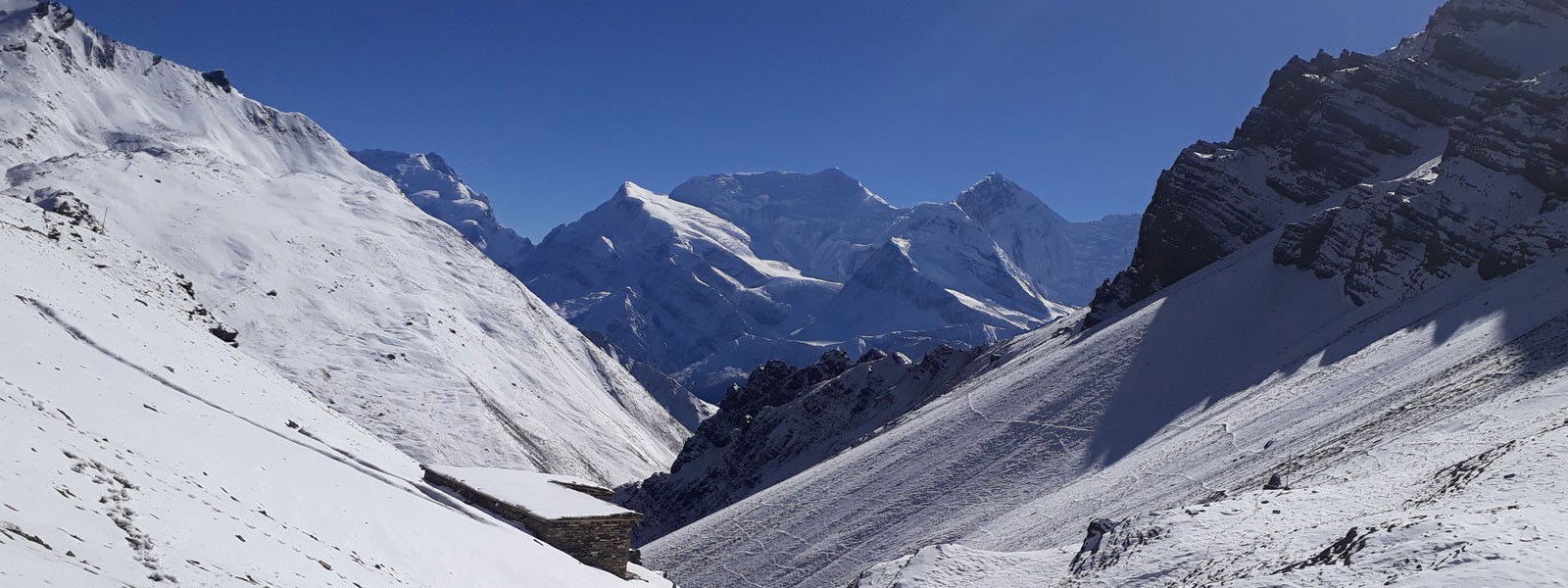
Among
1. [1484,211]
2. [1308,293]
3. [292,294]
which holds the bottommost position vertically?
[1308,293]

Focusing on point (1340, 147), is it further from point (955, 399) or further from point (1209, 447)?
point (1209, 447)

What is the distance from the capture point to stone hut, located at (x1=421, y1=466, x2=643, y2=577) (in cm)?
2464

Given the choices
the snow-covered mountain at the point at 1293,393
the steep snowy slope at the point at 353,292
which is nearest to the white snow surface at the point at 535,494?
the snow-covered mountain at the point at 1293,393

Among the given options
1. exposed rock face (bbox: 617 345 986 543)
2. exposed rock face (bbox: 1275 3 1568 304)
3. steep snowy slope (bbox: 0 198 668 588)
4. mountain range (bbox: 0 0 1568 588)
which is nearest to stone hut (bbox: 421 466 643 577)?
mountain range (bbox: 0 0 1568 588)

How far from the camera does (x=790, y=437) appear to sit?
9781 centimetres

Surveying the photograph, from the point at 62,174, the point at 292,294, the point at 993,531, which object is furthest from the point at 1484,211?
the point at 62,174

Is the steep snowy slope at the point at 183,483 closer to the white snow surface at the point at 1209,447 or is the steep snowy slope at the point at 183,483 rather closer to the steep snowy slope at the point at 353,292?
the white snow surface at the point at 1209,447

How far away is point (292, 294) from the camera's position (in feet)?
328

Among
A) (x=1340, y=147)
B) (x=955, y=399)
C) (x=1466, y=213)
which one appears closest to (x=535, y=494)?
(x=955, y=399)

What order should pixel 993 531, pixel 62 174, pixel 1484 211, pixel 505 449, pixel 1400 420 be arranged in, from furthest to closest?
pixel 62 174
pixel 505 449
pixel 1484 211
pixel 993 531
pixel 1400 420

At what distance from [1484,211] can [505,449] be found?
82.3 metres

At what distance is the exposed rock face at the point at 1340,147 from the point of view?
2783 inches

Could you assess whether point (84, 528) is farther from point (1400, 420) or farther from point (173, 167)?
point (173, 167)

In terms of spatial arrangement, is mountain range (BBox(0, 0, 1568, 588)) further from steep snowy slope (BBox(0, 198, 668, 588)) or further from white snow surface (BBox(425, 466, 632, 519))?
white snow surface (BBox(425, 466, 632, 519))
